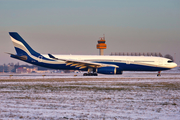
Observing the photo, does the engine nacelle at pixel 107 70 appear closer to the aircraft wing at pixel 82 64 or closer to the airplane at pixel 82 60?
the aircraft wing at pixel 82 64

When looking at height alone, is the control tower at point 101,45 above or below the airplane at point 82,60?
above

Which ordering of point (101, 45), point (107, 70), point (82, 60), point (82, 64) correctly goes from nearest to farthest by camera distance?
point (107, 70)
point (82, 64)
point (82, 60)
point (101, 45)

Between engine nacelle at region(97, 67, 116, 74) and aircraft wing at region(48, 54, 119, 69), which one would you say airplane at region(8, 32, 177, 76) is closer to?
aircraft wing at region(48, 54, 119, 69)

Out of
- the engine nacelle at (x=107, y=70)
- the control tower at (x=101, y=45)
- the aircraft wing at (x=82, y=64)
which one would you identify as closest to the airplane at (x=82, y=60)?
the aircraft wing at (x=82, y=64)

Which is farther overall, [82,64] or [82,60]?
[82,60]

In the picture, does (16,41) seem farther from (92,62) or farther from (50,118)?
(50,118)

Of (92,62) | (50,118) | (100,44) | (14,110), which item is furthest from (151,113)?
(100,44)

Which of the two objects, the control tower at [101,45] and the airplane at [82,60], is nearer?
the airplane at [82,60]

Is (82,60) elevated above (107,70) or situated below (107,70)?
above

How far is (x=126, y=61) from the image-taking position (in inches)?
1606

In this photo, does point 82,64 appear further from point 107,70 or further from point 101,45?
point 101,45

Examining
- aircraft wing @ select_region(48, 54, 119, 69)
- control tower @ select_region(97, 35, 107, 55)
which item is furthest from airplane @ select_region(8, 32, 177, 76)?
control tower @ select_region(97, 35, 107, 55)

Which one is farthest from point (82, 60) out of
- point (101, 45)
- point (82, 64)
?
point (101, 45)

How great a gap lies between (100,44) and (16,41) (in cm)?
7509
